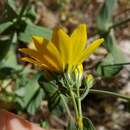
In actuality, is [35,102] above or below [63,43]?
below

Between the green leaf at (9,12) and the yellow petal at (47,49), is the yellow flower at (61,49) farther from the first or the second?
the green leaf at (9,12)

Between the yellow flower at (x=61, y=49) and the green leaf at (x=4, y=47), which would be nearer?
A: the yellow flower at (x=61, y=49)

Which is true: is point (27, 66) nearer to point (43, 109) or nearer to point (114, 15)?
point (43, 109)

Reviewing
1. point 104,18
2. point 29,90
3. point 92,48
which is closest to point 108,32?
point 104,18

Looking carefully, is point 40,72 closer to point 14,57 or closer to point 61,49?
point 14,57

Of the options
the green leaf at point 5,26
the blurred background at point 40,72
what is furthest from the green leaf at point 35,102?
the green leaf at point 5,26

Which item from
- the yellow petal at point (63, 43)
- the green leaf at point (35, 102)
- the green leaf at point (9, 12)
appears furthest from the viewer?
the green leaf at point (35, 102)

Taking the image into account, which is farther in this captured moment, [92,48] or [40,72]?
[40,72]
